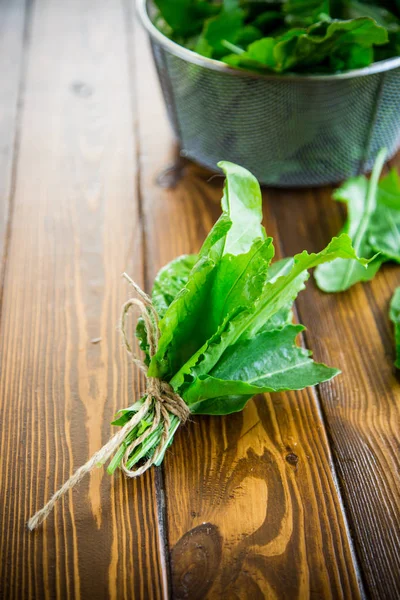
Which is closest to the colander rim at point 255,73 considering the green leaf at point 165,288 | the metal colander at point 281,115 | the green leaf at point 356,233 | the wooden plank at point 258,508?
the metal colander at point 281,115

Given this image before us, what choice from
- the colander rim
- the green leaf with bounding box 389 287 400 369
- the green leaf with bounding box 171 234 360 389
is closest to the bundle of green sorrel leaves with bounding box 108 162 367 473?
Result: the green leaf with bounding box 171 234 360 389

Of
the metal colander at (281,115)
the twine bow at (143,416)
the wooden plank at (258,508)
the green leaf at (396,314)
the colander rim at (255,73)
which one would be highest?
the colander rim at (255,73)

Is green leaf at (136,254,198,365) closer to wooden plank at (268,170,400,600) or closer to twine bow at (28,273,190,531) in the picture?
twine bow at (28,273,190,531)

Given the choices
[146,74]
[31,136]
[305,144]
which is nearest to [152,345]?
[305,144]

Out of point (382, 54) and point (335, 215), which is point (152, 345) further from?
point (382, 54)

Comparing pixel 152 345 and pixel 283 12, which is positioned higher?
pixel 283 12

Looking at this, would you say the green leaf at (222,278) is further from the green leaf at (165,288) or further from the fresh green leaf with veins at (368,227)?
the fresh green leaf with veins at (368,227)

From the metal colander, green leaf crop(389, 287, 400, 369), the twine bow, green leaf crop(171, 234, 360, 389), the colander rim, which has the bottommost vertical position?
the twine bow
